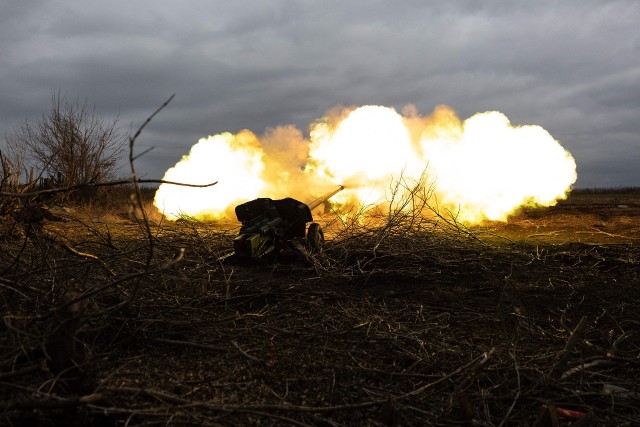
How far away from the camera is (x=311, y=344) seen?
4637 millimetres

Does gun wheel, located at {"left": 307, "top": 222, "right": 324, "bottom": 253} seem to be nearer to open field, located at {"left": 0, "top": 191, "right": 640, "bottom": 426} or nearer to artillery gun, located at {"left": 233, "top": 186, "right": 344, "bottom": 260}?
artillery gun, located at {"left": 233, "top": 186, "right": 344, "bottom": 260}

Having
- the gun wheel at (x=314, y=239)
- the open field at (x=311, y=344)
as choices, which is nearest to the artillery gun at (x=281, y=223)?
the gun wheel at (x=314, y=239)

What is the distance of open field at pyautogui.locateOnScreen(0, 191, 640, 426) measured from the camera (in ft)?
10.6

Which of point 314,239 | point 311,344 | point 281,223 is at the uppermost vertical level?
point 281,223

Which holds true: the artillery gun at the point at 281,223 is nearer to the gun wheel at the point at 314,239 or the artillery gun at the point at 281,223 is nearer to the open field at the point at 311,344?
the gun wheel at the point at 314,239

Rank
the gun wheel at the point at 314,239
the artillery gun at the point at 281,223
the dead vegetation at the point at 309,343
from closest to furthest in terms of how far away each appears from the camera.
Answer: the dead vegetation at the point at 309,343 < the artillery gun at the point at 281,223 < the gun wheel at the point at 314,239

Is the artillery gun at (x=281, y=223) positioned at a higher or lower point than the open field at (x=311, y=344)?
higher

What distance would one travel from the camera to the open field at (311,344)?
10.6ft

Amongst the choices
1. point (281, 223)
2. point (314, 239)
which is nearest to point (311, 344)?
point (314, 239)

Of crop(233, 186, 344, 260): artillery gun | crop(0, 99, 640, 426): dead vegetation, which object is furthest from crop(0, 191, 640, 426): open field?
crop(233, 186, 344, 260): artillery gun

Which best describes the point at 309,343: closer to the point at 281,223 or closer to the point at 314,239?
the point at 314,239

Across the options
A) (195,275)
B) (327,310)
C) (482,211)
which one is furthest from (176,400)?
(482,211)

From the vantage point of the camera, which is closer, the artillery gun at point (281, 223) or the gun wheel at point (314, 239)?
the artillery gun at point (281, 223)

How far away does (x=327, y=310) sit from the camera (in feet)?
19.0
